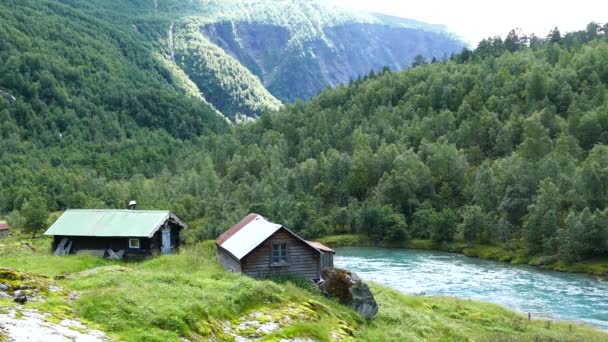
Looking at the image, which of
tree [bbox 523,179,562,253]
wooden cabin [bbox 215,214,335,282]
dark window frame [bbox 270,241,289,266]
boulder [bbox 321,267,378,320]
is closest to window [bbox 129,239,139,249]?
wooden cabin [bbox 215,214,335,282]

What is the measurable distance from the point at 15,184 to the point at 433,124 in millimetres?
116853

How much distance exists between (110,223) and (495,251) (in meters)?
73.6

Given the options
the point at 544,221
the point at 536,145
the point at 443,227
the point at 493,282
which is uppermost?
the point at 536,145

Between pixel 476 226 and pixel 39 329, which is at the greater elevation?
pixel 476 226

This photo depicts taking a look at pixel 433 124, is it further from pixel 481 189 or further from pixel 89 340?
pixel 89 340

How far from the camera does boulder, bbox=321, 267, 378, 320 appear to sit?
42.3m

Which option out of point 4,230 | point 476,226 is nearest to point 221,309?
point 4,230

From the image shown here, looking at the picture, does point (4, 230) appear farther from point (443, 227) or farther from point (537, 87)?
point (537, 87)

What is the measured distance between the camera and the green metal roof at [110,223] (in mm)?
55125

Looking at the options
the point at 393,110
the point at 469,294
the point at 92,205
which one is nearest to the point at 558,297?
the point at 469,294

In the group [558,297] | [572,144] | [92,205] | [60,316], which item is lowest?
[558,297]

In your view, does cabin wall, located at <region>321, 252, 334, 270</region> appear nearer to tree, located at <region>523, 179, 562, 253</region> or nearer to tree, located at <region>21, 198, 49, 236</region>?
tree, located at <region>21, 198, 49, 236</region>

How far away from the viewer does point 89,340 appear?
22.9 m

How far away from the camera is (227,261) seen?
2035 inches
